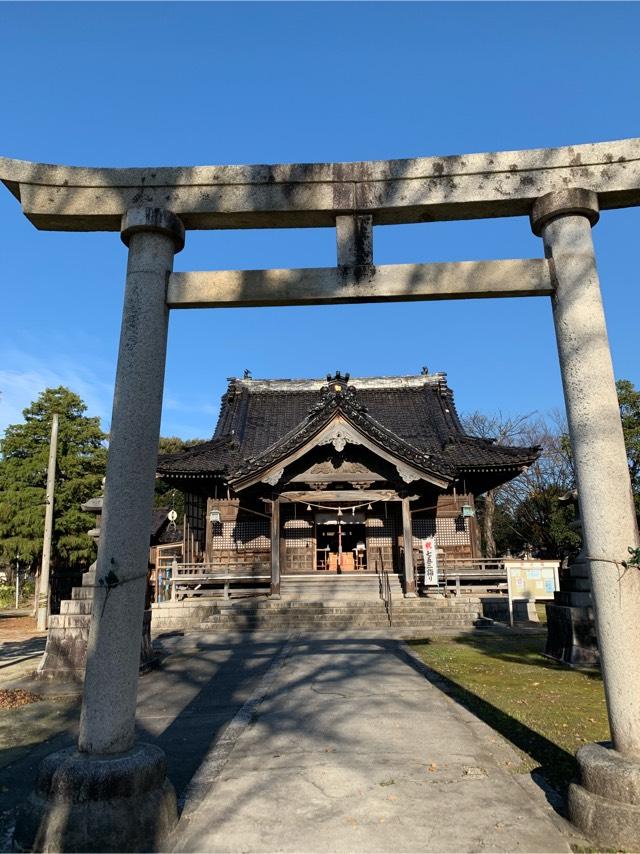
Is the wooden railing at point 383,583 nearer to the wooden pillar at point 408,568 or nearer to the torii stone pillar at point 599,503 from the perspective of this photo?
the wooden pillar at point 408,568

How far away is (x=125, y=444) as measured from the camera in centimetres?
391

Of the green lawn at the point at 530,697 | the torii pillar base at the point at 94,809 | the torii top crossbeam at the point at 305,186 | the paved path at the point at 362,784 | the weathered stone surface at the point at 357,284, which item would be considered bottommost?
the green lawn at the point at 530,697

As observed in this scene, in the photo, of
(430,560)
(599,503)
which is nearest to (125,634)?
(599,503)

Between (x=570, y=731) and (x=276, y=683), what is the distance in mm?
4008

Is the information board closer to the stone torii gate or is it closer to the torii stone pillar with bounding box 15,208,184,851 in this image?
the stone torii gate

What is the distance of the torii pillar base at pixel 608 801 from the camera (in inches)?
123

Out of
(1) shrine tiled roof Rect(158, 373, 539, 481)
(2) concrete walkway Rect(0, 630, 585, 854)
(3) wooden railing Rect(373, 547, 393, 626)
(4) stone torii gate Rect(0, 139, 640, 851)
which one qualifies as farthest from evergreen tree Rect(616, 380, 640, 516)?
(4) stone torii gate Rect(0, 139, 640, 851)

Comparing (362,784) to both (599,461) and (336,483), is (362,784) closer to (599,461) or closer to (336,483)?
(599,461)

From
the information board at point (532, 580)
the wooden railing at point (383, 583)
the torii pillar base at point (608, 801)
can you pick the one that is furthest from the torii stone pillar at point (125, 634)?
the wooden railing at point (383, 583)

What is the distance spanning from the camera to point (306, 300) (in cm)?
441

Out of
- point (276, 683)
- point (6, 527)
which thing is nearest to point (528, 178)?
point (276, 683)

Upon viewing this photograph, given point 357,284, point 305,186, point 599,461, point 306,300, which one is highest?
point 305,186

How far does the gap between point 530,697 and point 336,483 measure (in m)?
12.2

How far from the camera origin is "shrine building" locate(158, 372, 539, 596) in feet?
57.7
